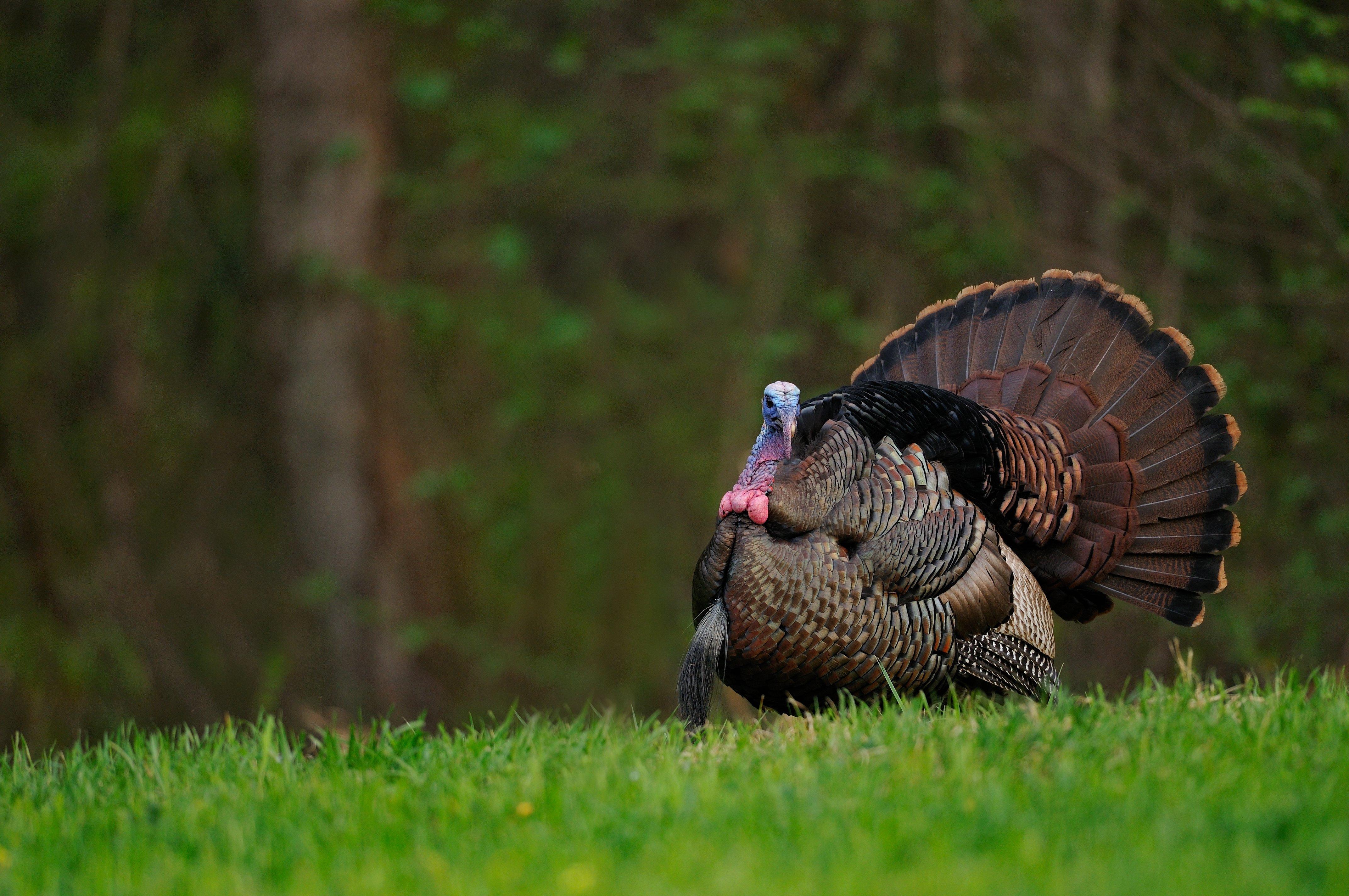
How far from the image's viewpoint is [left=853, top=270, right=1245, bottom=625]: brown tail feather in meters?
4.94

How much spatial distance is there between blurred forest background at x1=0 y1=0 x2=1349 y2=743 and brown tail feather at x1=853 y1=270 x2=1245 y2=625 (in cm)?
232

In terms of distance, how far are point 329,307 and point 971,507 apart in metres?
5.17

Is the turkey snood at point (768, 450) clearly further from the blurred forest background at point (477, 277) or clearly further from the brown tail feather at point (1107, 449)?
the blurred forest background at point (477, 277)

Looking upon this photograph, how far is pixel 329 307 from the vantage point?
845cm

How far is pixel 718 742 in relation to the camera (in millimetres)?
3750

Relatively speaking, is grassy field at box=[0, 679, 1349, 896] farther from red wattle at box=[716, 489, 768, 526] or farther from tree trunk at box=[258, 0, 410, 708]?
tree trunk at box=[258, 0, 410, 708]

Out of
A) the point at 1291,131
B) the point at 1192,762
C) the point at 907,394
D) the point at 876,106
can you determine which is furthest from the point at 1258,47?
the point at 1192,762

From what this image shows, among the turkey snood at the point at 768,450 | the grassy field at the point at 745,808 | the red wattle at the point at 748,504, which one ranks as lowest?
the grassy field at the point at 745,808

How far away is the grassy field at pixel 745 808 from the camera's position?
7.88 feet

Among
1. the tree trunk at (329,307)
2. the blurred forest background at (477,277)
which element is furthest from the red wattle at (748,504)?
the tree trunk at (329,307)

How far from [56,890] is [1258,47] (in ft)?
23.5

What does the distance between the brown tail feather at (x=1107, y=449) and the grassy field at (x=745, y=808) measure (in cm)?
108

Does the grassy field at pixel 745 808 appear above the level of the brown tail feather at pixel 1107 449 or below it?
below

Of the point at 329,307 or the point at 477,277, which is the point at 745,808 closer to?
the point at 329,307
